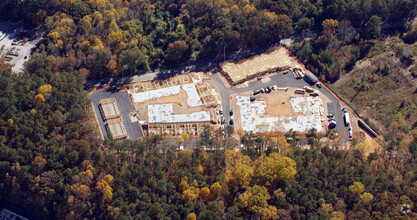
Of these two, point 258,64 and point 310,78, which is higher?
point 258,64

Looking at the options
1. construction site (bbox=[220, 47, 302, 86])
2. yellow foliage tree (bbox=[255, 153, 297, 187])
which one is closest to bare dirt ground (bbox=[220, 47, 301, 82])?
construction site (bbox=[220, 47, 302, 86])

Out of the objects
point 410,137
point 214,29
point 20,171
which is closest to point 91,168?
point 20,171

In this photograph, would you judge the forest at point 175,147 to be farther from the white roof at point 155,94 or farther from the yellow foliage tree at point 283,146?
the white roof at point 155,94

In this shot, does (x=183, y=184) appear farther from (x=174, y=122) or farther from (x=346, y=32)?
(x=346, y=32)

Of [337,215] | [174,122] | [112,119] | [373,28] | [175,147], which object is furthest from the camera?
[373,28]

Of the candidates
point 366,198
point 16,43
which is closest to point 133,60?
A: point 16,43

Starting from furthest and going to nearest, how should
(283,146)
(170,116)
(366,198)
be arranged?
(170,116) → (283,146) → (366,198)

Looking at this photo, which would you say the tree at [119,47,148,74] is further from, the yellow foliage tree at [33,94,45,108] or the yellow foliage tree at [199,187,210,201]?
the yellow foliage tree at [199,187,210,201]
